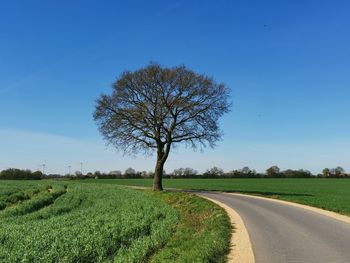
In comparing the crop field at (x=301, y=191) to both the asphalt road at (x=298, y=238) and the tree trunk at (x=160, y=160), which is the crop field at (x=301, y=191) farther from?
the tree trunk at (x=160, y=160)

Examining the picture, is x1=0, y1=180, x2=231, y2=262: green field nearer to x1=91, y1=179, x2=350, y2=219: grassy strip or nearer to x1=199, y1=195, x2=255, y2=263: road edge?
x1=199, y1=195, x2=255, y2=263: road edge

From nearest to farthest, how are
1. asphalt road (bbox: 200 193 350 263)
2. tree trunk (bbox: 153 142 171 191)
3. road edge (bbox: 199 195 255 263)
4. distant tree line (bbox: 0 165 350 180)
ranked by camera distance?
road edge (bbox: 199 195 255 263) → asphalt road (bbox: 200 193 350 263) → tree trunk (bbox: 153 142 171 191) → distant tree line (bbox: 0 165 350 180)

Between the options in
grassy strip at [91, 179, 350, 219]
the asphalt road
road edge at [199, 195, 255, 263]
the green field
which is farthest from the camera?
grassy strip at [91, 179, 350, 219]

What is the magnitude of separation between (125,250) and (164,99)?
2981cm

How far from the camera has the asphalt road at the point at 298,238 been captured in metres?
10.5

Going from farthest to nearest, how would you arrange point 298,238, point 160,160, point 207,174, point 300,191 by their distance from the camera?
point 207,174 < point 300,191 < point 160,160 < point 298,238

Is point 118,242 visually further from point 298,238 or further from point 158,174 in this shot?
point 158,174

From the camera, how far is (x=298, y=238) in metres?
13.2

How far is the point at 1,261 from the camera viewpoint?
395 inches

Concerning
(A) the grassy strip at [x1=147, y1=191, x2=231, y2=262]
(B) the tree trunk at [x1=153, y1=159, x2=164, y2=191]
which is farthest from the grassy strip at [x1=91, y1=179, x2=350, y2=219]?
(A) the grassy strip at [x1=147, y1=191, x2=231, y2=262]

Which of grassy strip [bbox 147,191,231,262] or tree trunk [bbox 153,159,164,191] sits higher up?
tree trunk [bbox 153,159,164,191]

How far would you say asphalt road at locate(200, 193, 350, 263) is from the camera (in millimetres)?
10453

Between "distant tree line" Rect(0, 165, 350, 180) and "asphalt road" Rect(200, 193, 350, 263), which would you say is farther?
"distant tree line" Rect(0, 165, 350, 180)

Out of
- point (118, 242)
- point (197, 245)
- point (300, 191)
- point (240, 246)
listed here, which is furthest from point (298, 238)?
point (300, 191)
